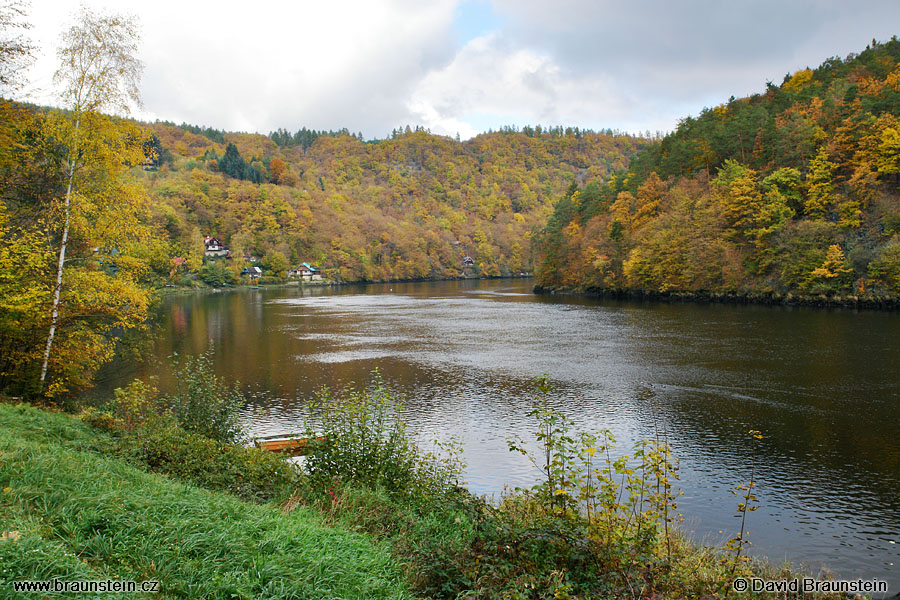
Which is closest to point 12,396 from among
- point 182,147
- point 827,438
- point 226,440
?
point 226,440

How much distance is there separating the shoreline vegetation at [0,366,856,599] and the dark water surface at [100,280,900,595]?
2753mm

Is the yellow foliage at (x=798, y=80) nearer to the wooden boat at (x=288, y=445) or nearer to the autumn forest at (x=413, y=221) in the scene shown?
the autumn forest at (x=413, y=221)

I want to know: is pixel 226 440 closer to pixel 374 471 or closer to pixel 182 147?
pixel 374 471

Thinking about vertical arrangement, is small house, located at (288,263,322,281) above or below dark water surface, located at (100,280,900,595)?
above

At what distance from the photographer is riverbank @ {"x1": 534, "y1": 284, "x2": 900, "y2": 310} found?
139ft

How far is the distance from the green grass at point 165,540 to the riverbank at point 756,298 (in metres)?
49.9

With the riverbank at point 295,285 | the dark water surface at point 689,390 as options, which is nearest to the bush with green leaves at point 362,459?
the dark water surface at point 689,390

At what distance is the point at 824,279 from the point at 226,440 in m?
50.8

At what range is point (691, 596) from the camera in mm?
5496

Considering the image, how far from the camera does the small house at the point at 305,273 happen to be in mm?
116125

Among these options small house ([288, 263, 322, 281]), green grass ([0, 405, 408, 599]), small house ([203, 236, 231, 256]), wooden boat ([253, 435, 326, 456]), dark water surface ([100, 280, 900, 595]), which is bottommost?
dark water surface ([100, 280, 900, 595])

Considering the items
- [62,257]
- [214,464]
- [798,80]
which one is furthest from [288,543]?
[798,80]

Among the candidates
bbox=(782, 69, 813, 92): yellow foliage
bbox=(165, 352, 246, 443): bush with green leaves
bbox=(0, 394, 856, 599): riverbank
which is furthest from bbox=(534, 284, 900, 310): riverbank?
bbox=(165, 352, 246, 443): bush with green leaves

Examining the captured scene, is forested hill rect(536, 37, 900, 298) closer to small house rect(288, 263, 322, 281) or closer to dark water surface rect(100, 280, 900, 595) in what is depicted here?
dark water surface rect(100, 280, 900, 595)
